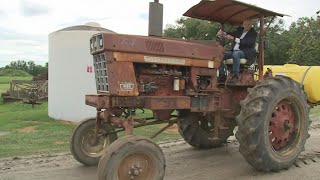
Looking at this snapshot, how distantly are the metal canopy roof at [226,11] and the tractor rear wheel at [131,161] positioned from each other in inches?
112

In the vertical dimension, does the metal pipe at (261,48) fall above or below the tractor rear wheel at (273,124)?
above

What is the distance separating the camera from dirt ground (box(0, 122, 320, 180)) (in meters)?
6.81

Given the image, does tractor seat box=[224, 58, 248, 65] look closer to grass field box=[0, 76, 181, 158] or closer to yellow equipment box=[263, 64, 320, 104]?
yellow equipment box=[263, 64, 320, 104]

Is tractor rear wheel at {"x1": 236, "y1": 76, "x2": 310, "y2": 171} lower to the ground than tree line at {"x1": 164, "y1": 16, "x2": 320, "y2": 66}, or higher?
lower

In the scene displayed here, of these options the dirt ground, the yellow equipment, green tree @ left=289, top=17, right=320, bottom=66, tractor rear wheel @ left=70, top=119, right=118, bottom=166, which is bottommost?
the dirt ground

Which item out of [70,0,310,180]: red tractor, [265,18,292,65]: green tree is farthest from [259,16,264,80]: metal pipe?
[265,18,292,65]: green tree

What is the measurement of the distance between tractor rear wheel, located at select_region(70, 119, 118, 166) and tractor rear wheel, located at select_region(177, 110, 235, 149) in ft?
4.99

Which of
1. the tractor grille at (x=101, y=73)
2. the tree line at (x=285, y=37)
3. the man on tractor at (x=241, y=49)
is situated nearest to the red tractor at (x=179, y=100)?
the tractor grille at (x=101, y=73)

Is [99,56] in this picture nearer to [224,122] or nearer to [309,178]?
[224,122]

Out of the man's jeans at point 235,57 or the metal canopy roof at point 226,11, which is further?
the man's jeans at point 235,57

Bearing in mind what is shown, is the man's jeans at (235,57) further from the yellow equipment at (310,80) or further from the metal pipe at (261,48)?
the yellow equipment at (310,80)

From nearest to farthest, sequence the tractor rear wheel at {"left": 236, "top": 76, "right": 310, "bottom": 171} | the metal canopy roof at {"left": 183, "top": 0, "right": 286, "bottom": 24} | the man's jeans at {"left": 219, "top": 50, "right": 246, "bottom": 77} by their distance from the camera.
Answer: the tractor rear wheel at {"left": 236, "top": 76, "right": 310, "bottom": 171}
the metal canopy roof at {"left": 183, "top": 0, "right": 286, "bottom": 24}
the man's jeans at {"left": 219, "top": 50, "right": 246, "bottom": 77}

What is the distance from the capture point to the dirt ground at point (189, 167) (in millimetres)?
6812

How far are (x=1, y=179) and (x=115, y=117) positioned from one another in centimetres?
193
